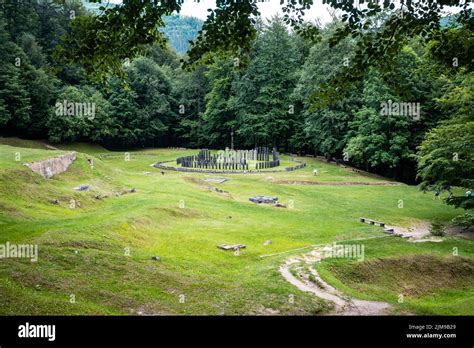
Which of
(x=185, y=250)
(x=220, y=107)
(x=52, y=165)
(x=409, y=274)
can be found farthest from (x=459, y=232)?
(x=220, y=107)

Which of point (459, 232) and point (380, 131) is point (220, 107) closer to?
point (380, 131)

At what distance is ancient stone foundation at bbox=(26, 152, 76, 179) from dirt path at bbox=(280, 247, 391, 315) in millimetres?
16461

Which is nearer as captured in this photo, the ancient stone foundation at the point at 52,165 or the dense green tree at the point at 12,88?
the ancient stone foundation at the point at 52,165

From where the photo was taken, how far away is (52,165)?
1011 inches

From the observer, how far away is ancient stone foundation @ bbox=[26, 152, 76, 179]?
23625mm

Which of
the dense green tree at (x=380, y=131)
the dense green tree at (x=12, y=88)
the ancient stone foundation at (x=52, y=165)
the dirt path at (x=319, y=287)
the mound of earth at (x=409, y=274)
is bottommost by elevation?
the mound of earth at (x=409, y=274)

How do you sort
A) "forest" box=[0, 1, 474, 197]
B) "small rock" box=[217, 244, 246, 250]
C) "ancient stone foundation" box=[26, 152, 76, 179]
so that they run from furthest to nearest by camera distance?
"forest" box=[0, 1, 474, 197]
"ancient stone foundation" box=[26, 152, 76, 179]
"small rock" box=[217, 244, 246, 250]

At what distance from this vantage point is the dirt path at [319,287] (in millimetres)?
11047

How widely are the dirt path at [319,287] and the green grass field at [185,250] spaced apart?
41cm

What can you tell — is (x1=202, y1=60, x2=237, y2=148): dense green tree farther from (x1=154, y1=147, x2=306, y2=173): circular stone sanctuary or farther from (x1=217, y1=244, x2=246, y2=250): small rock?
(x1=217, y1=244, x2=246, y2=250): small rock

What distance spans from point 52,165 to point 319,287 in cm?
1991

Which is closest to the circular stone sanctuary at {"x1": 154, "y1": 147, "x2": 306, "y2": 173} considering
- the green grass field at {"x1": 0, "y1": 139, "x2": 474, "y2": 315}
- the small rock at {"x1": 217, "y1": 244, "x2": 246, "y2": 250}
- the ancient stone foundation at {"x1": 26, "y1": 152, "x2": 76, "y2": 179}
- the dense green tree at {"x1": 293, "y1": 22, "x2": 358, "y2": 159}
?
the dense green tree at {"x1": 293, "y1": 22, "x2": 358, "y2": 159}

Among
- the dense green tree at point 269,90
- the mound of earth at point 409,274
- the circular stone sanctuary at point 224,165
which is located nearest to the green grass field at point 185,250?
the mound of earth at point 409,274

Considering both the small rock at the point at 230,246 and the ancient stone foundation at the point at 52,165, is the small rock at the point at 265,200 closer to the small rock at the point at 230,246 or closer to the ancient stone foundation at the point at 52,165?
the small rock at the point at 230,246
